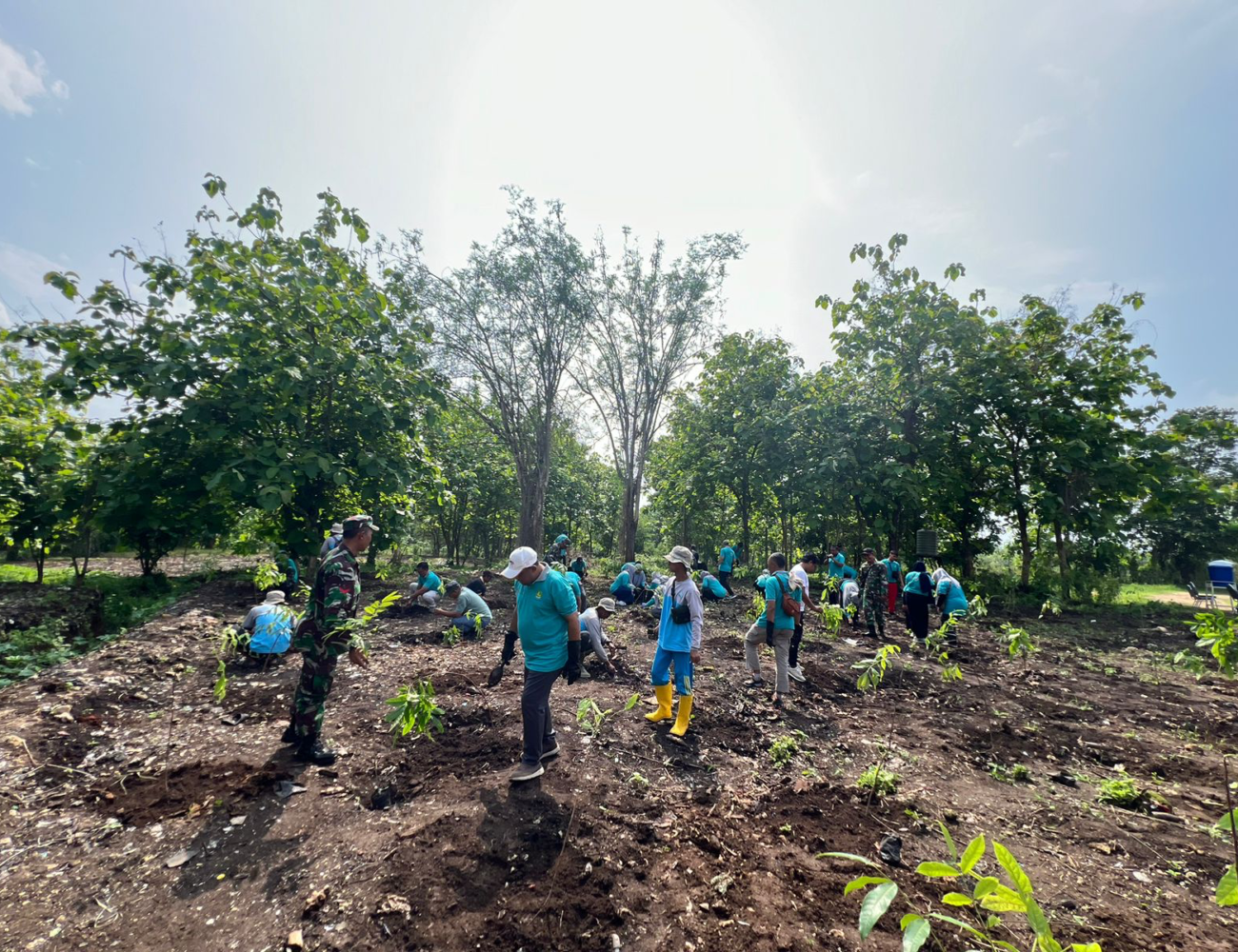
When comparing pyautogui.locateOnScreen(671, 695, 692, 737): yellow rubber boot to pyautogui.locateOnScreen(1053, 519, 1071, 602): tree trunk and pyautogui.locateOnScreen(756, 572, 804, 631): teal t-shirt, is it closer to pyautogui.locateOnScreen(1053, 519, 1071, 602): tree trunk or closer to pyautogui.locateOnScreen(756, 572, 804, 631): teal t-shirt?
pyautogui.locateOnScreen(756, 572, 804, 631): teal t-shirt

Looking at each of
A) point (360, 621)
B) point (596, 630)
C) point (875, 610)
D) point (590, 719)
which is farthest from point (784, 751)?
point (875, 610)

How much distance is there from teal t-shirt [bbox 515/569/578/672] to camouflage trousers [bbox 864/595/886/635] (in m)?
8.29

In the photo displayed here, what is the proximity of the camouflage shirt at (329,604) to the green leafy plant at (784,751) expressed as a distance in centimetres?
434

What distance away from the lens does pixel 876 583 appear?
11.0 meters

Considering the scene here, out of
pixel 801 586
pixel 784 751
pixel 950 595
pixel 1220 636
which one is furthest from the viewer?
pixel 950 595

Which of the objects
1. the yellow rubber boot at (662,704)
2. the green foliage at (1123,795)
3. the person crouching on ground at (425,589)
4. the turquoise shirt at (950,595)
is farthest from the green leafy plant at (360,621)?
the turquoise shirt at (950,595)

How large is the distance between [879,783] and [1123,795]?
2.04 metres

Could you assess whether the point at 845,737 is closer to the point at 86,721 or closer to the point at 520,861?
the point at 520,861

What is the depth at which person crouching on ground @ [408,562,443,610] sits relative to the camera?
37.8ft

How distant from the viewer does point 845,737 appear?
598cm

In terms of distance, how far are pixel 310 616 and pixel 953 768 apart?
637 cm

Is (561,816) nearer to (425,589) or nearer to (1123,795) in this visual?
(1123,795)

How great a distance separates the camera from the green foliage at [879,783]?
4.67m

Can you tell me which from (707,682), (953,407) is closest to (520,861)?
(707,682)
